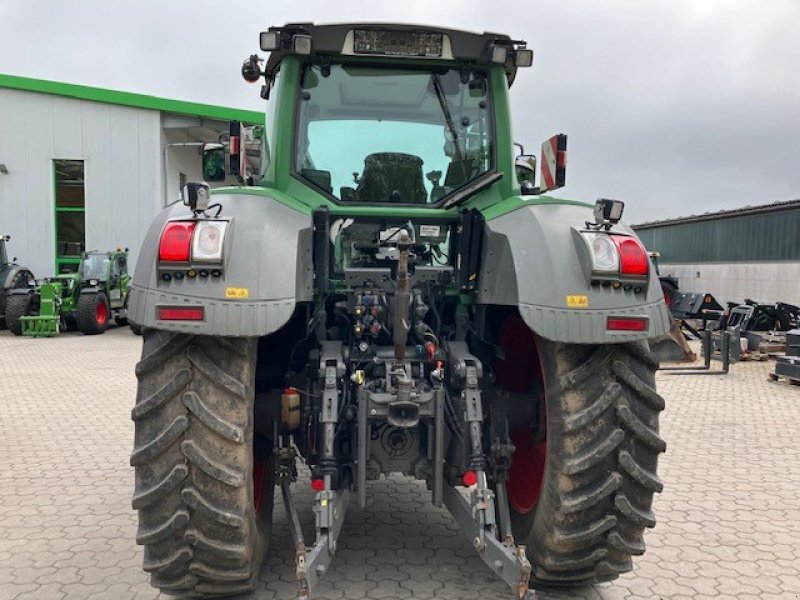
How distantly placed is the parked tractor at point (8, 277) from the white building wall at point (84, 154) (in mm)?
2254

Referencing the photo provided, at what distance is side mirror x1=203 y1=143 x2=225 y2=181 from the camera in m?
4.07

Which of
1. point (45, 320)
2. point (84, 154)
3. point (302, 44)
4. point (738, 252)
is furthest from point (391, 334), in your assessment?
point (738, 252)

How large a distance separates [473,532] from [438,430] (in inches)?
18.3

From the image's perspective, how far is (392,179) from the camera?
379cm

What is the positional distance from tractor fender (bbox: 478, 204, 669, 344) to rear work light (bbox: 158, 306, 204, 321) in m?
1.26

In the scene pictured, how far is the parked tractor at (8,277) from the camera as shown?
1691cm

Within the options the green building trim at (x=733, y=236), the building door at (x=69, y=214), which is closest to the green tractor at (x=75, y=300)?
the building door at (x=69, y=214)

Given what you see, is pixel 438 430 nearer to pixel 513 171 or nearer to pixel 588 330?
pixel 588 330

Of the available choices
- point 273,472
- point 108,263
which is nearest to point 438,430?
point 273,472

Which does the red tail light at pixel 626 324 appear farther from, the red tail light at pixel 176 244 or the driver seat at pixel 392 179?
the red tail light at pixel 176 244

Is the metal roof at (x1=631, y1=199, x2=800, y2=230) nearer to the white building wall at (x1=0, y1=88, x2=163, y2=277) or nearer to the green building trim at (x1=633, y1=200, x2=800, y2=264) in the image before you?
the green building trim at (x1=633, y1=200, x2=800, y2=264)

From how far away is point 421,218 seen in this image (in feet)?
12.0

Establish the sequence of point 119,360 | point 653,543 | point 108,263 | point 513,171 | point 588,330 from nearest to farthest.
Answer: point 588,330
point 513,171
point 653,543
point 119,360
point 108,263

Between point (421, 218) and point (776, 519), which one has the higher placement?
point (421, 218)
